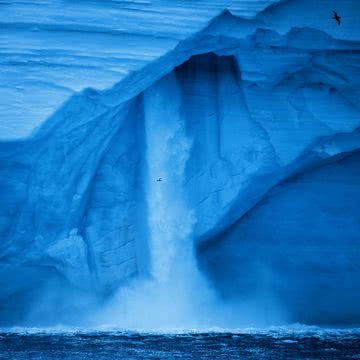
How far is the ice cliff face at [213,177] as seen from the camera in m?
3.49

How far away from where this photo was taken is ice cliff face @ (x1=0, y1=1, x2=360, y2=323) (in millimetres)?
3492

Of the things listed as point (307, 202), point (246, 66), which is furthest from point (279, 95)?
point (307, 202)

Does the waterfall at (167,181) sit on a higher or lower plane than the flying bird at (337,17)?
lower

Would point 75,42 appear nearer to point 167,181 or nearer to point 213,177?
point 167,181

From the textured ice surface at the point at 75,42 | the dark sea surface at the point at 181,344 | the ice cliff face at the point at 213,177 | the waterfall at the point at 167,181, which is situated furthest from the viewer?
the waterfall at the point at 167,181

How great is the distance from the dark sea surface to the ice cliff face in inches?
22.5

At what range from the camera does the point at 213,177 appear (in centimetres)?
405

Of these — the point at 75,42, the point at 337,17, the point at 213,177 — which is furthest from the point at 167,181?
the point at 337,17

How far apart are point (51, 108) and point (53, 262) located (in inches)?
45.1

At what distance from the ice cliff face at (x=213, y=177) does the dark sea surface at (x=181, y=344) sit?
573mm

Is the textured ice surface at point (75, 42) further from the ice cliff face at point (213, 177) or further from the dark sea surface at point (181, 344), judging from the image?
the dark sea surface at point (181, 344)

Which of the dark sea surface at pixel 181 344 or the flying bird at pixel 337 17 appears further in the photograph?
the flying bird at pixel 337 17

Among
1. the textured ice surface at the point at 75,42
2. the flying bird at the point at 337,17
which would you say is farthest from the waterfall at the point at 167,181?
the flying bird at the point at 337,17

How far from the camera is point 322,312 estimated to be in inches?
167
